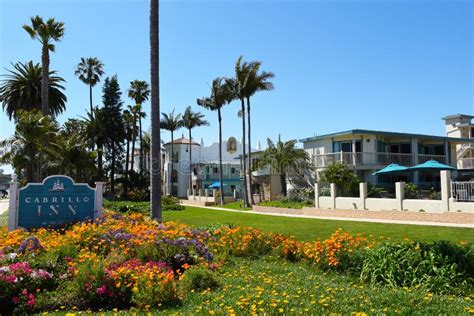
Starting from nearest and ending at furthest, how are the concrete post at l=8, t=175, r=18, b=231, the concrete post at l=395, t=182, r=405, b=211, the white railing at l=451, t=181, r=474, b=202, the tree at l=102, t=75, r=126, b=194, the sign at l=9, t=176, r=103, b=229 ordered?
the concrete post at l=8, t=175, r=18, b=231, the sign at l=9, t=176, r=103, b=229, the white railing at l=451, t=181, r=474, b=202, the concrete post at l=395, t=182, r=405, b=211, the tree at l=102, t=75, r=126, b=194

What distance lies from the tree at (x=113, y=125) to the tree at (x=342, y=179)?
125ft

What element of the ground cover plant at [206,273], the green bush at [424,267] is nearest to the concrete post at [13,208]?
the ground cover plant at [206,273]

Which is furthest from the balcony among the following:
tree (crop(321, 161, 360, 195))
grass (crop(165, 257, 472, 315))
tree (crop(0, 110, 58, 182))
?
grass (crop(165, 257, 472, 315))

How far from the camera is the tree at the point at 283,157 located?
129 feet

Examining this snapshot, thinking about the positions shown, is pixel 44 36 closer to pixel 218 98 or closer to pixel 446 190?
pixel 218 98

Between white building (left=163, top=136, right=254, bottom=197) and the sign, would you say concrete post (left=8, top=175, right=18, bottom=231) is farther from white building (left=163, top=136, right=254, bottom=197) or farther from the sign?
white building (left=163, top=136, right=254, bottom=197)

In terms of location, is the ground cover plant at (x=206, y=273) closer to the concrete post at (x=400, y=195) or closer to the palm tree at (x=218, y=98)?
the concrete post at (x=400, y=195)

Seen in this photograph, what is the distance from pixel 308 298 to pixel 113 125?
193 feet

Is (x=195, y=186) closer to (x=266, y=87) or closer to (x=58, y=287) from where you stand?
(x=266, y=87)

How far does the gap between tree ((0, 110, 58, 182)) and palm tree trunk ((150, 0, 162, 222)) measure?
15.0 meters

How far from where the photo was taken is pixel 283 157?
1545 inches

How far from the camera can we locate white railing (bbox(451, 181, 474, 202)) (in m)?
21.7

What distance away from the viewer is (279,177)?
1655 inches

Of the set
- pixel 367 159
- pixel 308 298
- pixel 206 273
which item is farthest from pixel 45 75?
pixel 308 298
